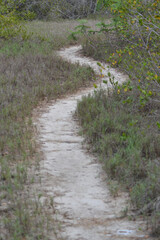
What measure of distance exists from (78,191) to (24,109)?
12.2ft

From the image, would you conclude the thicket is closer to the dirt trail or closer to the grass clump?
the grass clump

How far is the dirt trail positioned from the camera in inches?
136

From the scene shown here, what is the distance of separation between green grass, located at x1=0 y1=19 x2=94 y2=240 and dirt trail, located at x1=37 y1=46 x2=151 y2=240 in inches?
8.7

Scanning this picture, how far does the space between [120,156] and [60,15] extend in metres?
18.2

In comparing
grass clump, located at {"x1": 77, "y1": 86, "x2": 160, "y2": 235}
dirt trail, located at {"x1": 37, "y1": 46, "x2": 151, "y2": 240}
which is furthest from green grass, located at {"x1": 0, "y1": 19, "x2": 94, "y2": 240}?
grass clump, located at {"x1": 77, "y1": 86, "x2": 160, "y2": 235}

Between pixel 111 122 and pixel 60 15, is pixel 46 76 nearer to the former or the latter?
pixel 111 122

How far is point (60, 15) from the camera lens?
857 inches

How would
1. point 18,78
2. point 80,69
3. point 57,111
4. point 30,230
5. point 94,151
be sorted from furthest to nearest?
point 80,69, point 18,78, point 57,111, point 94,151, point 30,230

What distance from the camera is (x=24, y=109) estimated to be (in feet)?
25.1

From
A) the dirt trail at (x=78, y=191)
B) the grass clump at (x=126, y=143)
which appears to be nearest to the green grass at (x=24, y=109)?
the dirt trail at (x=78, y=191)

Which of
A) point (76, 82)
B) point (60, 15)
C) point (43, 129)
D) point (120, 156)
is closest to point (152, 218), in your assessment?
point (120, 156)

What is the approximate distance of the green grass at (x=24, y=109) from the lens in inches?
138

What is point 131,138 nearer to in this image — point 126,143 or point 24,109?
point 126,143

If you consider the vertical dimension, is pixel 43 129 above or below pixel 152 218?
below
